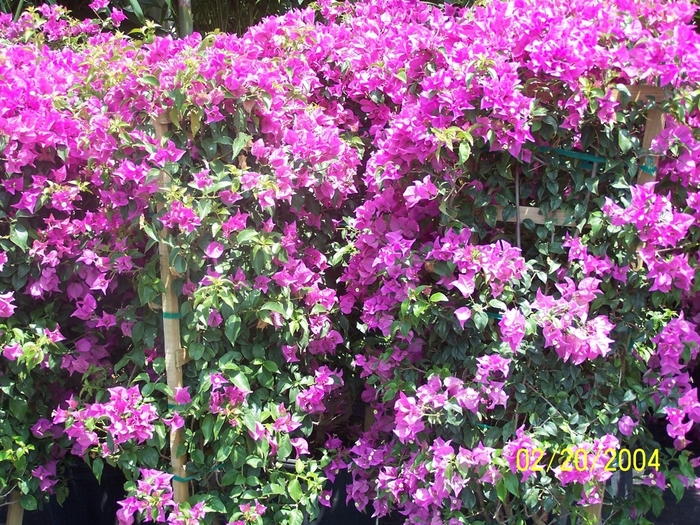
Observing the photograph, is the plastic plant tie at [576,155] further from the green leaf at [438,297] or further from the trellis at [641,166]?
the green leaf at [438,297]

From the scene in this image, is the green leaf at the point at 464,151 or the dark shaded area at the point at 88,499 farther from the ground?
the green leaf at the point at 464,151

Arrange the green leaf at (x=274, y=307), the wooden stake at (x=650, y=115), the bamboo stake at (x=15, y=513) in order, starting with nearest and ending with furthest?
1. the wooden stake at (x=650, y=115)
2. the green leaf at (x=274, y=307)
3. the bamboo stake at (x=15, y=513)

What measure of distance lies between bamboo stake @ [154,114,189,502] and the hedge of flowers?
0.09 feet

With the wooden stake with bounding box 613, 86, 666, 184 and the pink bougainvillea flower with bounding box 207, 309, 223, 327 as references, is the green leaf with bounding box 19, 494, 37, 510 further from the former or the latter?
the wooden stake with bounding box 613, 86, 666, 184

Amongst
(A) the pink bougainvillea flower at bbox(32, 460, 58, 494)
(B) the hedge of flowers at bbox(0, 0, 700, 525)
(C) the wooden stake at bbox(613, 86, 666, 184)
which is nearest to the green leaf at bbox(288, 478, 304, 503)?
(B) the hedge of flowers at bbox(0, 0, 700, 525)

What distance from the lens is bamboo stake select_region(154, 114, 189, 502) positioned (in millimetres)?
1863

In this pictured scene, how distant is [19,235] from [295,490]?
1.04m

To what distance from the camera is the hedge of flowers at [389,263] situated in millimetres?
1749

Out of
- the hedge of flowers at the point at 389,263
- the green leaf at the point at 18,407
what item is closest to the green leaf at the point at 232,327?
the hedge of flowers at the point at 389,263

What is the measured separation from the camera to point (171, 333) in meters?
1.95

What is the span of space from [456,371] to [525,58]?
2.80 feet

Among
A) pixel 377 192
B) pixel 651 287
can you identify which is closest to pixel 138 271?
pixel 377 192

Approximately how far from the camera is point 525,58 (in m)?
1.78
